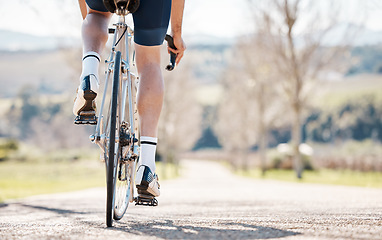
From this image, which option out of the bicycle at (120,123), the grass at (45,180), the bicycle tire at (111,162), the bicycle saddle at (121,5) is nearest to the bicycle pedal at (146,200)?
the bicycle at (120,123)

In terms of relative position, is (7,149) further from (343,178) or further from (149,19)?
(149,19)

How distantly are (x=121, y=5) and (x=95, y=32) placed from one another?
256mm

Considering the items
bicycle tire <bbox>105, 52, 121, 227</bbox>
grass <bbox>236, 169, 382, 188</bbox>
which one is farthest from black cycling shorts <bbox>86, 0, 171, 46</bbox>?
grass <bbox>236, 169, 382, 188</bbox>

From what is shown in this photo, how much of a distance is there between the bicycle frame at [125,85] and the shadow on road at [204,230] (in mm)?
396

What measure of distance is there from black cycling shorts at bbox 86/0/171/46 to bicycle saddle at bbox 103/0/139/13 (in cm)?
10

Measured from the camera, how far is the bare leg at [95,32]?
2471 mm

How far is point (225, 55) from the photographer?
7623 inches

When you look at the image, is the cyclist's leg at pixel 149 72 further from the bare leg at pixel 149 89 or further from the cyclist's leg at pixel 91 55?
the cyclist's leg at pixel 91 55

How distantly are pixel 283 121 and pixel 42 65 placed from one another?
372 feet

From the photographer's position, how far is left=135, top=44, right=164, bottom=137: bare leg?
8.21 feet

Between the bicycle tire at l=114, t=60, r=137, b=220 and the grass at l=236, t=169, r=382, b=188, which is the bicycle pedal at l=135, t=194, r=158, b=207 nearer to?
the bicycle tire at l=114, t=60, r=137, b=220

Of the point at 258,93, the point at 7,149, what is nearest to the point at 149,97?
the point at 258,93

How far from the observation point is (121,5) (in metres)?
2.34

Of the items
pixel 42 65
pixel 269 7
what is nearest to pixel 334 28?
pixel 269 7
